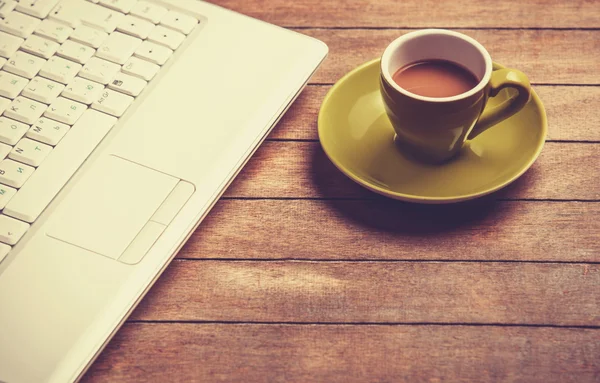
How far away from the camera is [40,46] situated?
65 centimetres

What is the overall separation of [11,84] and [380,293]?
40 centimetres

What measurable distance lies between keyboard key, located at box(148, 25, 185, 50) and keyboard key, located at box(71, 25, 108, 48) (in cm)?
5

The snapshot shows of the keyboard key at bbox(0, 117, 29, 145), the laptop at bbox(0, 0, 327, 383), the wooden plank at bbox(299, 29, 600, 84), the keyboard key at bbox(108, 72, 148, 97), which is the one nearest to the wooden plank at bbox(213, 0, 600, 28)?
the wooden plank at bbox(299, 29, 600, 84)

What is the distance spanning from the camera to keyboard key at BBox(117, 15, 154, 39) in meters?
0.65

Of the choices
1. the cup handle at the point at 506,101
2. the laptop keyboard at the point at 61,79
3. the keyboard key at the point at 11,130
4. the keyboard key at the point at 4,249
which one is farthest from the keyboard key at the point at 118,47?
the cup handle at the point at 506,101

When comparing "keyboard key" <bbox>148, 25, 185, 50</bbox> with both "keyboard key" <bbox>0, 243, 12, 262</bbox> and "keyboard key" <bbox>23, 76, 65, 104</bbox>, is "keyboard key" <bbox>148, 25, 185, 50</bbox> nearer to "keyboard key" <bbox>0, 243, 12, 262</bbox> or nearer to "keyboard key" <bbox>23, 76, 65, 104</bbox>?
"keyboard key" <bbox>23, 76, 65, 104</bbox>

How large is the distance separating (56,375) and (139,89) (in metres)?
0.28

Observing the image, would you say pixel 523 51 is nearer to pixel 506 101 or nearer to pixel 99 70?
pixel 506 101

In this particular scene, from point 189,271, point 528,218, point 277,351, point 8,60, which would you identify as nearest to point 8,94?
point 8,60

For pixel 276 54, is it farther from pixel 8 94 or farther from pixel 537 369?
pixel 537 369

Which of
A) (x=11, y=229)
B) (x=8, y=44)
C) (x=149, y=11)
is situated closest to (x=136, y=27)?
(x=149, y=11)

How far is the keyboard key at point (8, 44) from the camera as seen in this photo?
0.64 metres

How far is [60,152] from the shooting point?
1.93ft

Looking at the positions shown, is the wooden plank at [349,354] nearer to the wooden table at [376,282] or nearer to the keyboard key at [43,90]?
the wooden table at [376,282]
